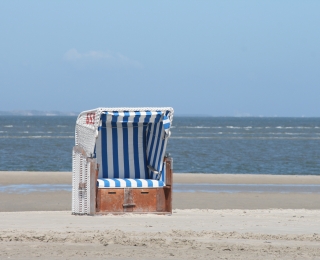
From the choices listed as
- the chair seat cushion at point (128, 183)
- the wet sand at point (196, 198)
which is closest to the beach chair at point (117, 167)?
the chair seat cushion at point (128, 183)

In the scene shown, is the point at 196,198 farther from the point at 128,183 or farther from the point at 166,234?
the point at 166,234

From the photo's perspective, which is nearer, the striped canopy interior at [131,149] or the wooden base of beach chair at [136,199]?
the wooden base of beach chair at [136,199]

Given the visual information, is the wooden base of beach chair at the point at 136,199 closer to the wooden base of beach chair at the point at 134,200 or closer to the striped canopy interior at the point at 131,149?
the wooden base of beach chair at the point at 134,200

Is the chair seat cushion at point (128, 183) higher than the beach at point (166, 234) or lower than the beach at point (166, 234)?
higher

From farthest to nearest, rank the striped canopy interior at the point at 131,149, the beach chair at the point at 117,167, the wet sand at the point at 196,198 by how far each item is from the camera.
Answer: the wet sand at the point at 196,198
the striped canopy interior at the point at 131,149
the beach chair at the point at 117,167

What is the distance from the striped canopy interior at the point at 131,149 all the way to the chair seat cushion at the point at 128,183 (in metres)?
0.44

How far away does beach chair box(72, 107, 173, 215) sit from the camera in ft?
35.6

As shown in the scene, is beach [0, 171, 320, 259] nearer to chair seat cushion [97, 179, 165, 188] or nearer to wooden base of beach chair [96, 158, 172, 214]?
wooden base of beach chair [96, 158, 172, 214]

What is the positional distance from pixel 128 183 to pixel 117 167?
874 millimetres

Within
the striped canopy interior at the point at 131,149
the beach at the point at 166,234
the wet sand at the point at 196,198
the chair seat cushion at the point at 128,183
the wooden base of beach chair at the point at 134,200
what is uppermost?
the striped canopy interior at the point at 131,149

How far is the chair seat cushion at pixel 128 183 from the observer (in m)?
10.9

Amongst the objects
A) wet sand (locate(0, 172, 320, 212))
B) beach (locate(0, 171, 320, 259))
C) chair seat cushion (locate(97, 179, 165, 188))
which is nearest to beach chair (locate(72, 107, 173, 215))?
chair seat cushion (locate(97, 179, 165, 188))

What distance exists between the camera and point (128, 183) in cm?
1106

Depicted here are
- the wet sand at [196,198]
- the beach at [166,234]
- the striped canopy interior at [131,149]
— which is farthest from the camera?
the wet sand at [196,198]
